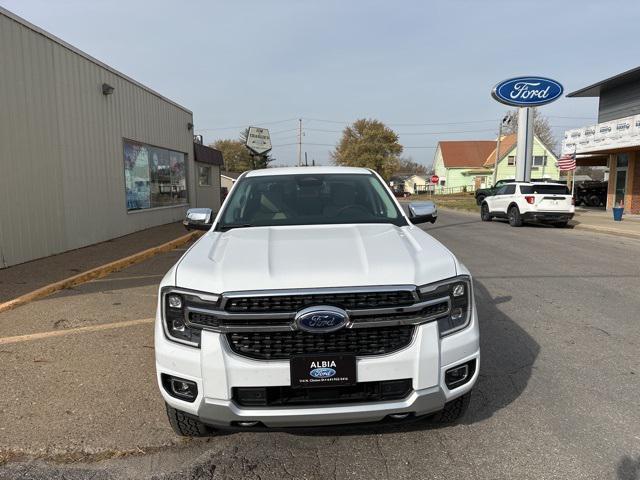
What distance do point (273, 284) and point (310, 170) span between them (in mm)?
2491

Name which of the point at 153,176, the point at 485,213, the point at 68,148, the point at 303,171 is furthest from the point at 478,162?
the point at 303,171

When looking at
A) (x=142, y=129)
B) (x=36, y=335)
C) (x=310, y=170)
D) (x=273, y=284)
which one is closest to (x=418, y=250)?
(x=273, y=284)

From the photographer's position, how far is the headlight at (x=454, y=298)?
8.70ft

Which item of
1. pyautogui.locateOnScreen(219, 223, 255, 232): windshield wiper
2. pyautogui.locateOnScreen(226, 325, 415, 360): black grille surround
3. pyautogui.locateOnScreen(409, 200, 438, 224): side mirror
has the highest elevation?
pyautogui.locateOnScreen(409, 200, 438, 224): side mirror

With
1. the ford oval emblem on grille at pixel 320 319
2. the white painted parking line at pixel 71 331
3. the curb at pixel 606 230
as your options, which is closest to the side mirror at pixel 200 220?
the white painted parking line at pixel 71 331

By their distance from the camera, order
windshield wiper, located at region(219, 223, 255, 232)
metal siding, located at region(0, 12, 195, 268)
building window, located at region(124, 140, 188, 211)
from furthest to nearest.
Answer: building window, located at region(124, 140, 188, 211)
metal siding, located at region(0, 12, 195, 268)
windshield wiper, located at region(219, 223, 255, 232)

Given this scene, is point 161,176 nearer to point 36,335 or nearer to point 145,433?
point 36,335

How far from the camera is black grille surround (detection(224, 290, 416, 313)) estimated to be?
2.54 metres

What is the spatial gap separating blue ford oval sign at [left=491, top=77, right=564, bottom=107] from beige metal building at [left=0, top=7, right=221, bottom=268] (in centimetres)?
1595

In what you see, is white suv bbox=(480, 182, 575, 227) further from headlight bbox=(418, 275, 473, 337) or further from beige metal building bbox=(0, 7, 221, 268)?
headlight bbox=(418, 275, 473, 337)

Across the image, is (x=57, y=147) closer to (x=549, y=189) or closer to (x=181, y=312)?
(x=181, y=312)

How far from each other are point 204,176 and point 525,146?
1518cm

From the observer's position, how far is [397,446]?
2932 mm

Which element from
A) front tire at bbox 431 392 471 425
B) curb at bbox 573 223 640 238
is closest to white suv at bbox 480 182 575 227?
curb at bbox 573 223 640 238
